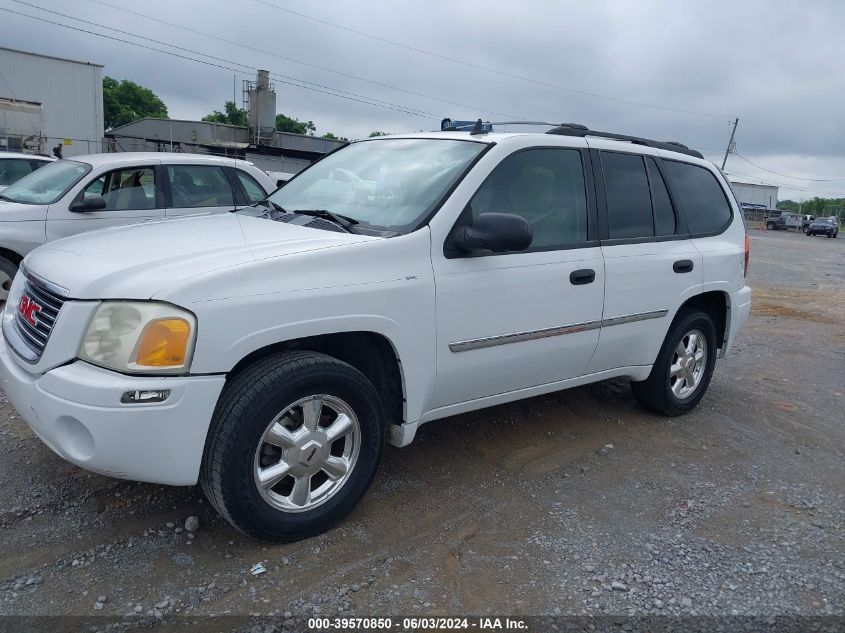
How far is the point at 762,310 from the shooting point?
10117 millimetres

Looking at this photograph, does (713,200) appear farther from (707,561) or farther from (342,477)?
(342,477)

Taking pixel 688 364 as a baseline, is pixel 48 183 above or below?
above

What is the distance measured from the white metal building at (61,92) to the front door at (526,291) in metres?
25.8

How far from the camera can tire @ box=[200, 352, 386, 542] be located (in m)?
2.76

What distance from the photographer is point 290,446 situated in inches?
116

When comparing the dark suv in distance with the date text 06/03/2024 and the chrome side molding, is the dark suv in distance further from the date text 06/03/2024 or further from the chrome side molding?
the date text 06/03/2024

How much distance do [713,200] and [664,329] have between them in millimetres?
1201

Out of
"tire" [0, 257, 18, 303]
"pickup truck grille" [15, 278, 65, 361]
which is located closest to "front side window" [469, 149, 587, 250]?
"pickup truck grille" [15, 278, 65, 361]

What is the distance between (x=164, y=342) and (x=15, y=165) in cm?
849

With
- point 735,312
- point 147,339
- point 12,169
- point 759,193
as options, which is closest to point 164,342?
point 147,339

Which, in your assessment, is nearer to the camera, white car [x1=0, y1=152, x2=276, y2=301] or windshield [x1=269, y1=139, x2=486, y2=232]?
windshield [x1=269, y1=139, x2=486, y2=232]

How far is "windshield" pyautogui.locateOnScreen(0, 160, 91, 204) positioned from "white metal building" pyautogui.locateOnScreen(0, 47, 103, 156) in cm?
2017

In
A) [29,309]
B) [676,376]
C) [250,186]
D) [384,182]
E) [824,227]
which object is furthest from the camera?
[824,227]

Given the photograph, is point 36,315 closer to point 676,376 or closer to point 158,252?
point 158,252
